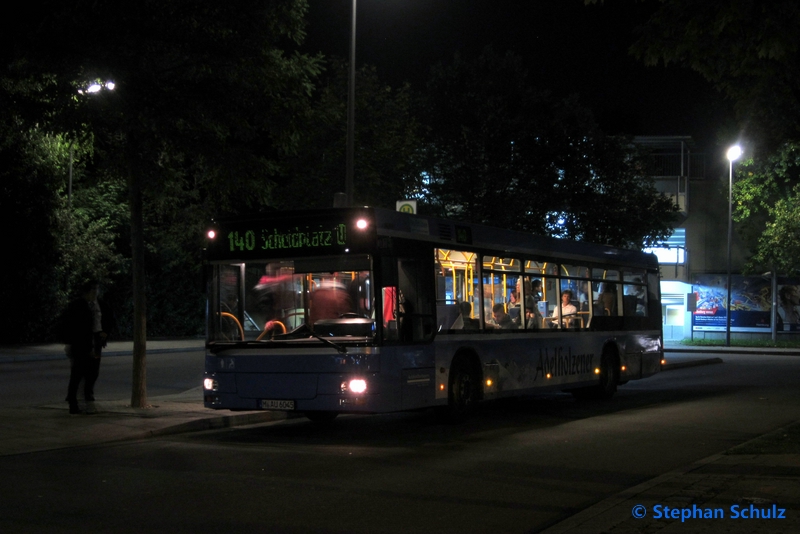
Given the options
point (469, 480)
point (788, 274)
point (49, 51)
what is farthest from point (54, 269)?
point (788, 274)

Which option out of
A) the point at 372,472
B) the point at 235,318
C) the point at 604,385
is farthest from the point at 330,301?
the point at 604,385

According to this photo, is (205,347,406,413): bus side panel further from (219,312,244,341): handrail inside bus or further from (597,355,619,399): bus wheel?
(597,355,619,399): bus wheel

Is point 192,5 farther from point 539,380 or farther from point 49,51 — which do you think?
point 539,380

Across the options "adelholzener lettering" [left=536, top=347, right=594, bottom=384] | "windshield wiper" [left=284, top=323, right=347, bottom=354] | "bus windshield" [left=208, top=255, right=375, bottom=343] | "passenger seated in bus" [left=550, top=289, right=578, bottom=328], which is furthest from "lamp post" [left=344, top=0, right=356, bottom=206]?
"windshield wiper" [left=284, top=323, right=347, bottom=354]

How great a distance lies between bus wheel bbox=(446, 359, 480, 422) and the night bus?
21 mm

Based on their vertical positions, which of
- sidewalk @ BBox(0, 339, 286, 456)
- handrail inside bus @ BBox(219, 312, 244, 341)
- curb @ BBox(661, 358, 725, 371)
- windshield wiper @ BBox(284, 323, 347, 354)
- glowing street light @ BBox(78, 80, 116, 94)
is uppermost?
Answer: glowing street light @ BBox(78, 80, 116, 94)

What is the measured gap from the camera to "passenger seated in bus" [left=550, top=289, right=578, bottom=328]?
16.7 meters

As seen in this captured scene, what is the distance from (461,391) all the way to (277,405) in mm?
2918

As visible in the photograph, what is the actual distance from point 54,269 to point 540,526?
1252 inches

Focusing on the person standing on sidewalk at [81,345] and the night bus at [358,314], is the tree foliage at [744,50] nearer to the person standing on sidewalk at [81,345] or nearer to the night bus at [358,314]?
the night bus at [358,314]

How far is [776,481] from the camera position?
845 cm

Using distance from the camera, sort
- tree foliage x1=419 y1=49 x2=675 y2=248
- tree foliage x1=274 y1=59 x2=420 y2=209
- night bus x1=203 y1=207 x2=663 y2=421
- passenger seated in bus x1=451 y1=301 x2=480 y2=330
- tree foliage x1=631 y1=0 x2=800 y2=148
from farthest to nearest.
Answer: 1. tree foliage x1=419 y1=49 x2=675 y2=248
2. tree foliage x1=274 y1=59 x2=420 y2=209
3. passenger seated in bus x1=451 y1=301 x2=480 y2=330
4. night bus x1=203 y1=207 x2=663 y2=421
5. tree foliage x1=631 y1=0 x2=800 y2=148

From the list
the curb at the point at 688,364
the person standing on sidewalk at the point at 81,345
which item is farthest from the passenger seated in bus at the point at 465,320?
the curb at the point at 688,364

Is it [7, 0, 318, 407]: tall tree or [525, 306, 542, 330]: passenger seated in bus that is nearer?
[7, 0, 318, 407]: tall tree
